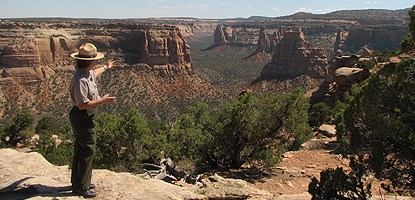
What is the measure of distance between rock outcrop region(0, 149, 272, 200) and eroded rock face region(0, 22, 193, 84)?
52266 millimetres

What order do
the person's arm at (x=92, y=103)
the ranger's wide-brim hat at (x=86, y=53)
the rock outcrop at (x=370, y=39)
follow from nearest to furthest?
the person's arm at (x=92, y=103) → the ranger's wide-brim hat at (x=86, y=53) → the rock outcrop at (x=370, y=39)

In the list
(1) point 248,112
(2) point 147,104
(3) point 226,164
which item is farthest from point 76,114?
(2) point 147,104

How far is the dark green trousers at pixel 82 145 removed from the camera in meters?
5.72

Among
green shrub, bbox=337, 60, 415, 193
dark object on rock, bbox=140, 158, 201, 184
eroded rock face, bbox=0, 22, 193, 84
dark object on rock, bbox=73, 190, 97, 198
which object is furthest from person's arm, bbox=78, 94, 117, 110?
eroded rock face, bbox=0, 22, 193, 84

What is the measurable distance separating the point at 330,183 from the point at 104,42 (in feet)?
223

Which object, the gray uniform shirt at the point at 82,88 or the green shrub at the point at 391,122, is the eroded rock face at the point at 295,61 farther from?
the gray uniform shirt at the point at 82,88

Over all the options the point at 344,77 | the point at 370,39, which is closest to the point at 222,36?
the point at 370,39

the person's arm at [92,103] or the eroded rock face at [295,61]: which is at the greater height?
the person's arm at [92,103]

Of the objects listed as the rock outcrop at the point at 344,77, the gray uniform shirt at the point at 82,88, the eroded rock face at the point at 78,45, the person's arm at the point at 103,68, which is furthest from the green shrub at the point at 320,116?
the eroded rock face at the point at 78,45

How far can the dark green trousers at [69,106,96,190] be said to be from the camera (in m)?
5.72

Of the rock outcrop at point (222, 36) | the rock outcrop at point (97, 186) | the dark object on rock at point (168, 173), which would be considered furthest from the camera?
the rock outcrop at point (222, 36)

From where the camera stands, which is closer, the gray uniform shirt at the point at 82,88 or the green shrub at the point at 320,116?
the gray uniform shirt at the point at 82,88

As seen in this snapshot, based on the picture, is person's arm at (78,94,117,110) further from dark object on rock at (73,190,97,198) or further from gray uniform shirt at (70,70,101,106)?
dark object on rock at (73,190,97,198)

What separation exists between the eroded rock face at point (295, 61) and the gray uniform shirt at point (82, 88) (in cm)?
7431
